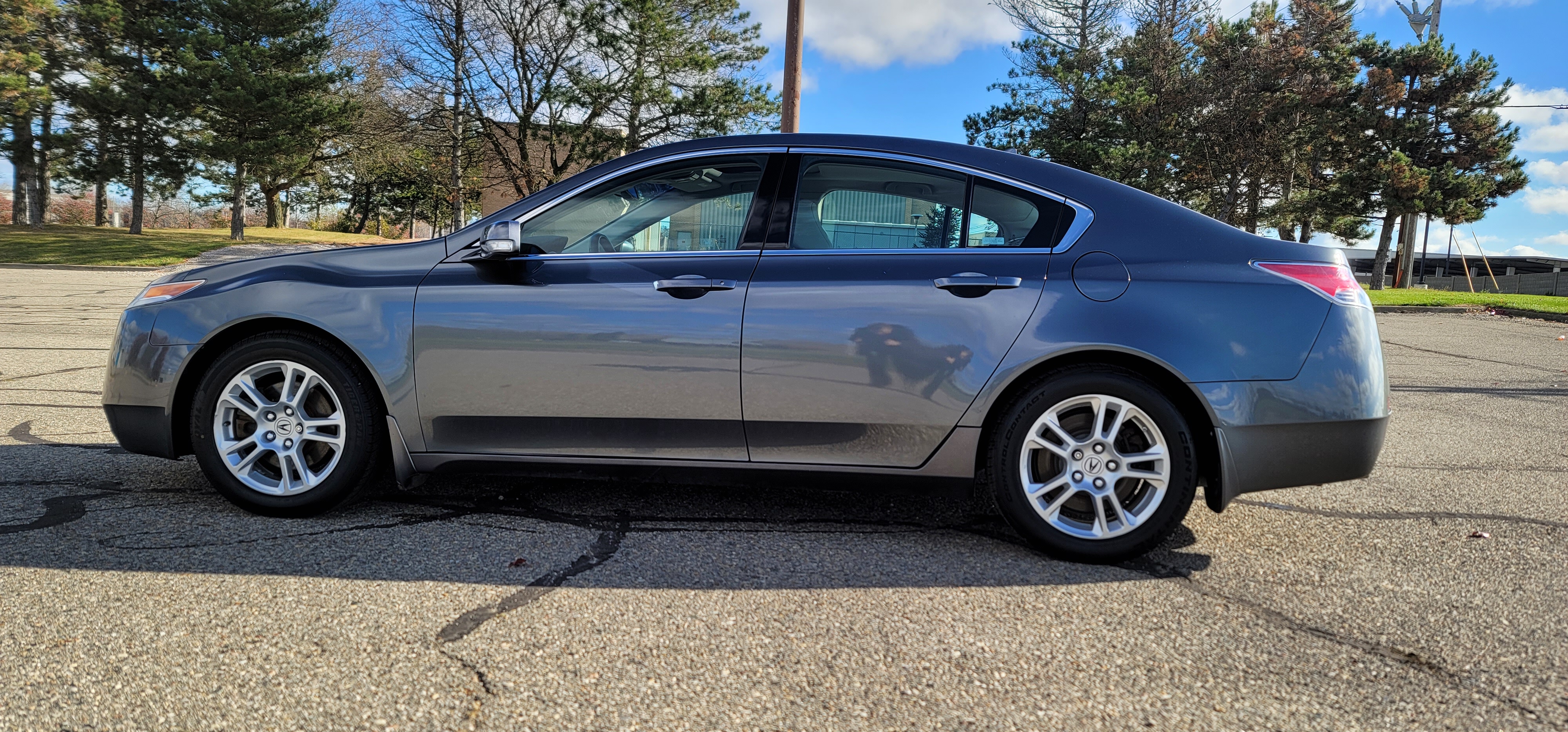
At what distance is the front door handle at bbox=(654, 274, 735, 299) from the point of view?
3.48m

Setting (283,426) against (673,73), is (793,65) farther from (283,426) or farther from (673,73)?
(673,73)

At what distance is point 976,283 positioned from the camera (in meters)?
3.37

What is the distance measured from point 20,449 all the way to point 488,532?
9.72 feet

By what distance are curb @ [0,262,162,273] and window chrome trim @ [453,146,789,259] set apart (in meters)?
25.6

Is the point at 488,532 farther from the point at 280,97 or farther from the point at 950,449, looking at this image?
the point at 280,97

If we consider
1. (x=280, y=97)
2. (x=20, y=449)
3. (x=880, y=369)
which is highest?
(x=280, y=97)

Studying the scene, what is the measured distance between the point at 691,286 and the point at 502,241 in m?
0.73

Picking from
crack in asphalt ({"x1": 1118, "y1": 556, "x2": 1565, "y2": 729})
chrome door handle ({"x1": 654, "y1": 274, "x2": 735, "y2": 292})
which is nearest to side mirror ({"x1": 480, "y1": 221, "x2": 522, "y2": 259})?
chrome door handle ({"x1": 654, "y1": 274, "x2": 735, "y2": 292})

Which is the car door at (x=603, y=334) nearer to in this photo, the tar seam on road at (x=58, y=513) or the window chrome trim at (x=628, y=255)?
the window chrome trim at (x=628, y=255)

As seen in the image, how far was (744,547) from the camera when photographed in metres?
3.45

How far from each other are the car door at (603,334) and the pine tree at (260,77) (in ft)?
114

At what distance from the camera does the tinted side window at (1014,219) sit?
11.4 feet

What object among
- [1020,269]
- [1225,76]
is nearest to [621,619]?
[1020,269]

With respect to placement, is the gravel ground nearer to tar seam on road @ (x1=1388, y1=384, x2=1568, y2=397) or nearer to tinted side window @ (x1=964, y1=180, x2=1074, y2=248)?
tinted side window @ (x1=964, y1=180, x2=1074, y2=248)
